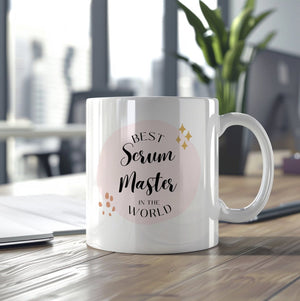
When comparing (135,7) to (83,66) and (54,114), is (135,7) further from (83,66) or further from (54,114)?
(54,114)

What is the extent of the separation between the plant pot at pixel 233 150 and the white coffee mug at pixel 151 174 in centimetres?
75

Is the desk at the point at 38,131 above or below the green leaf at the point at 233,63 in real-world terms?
below

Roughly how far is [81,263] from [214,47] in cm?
85

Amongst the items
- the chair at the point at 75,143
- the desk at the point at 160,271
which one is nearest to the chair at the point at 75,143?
the chair at the point at 75,143

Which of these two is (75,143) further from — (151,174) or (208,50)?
(151,174)

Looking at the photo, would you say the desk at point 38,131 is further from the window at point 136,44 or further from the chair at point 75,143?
the window at point 136,44

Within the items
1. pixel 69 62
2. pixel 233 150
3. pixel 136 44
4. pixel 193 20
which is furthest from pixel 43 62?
pixel 193 20

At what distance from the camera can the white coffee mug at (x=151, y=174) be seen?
0.42 m

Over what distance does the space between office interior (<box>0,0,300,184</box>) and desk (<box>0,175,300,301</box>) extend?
1.97 metres

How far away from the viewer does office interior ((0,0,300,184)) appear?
305 cm

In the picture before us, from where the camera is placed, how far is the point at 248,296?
328 millimetres

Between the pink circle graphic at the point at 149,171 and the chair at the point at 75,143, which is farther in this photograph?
the chair at the point at 75,143

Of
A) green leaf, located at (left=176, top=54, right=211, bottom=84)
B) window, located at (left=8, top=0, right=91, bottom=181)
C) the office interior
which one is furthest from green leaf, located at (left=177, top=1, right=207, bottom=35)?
window, located at (left=8, top=0, right=91, bottom=181)

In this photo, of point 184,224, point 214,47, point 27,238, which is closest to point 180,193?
point 184,224
